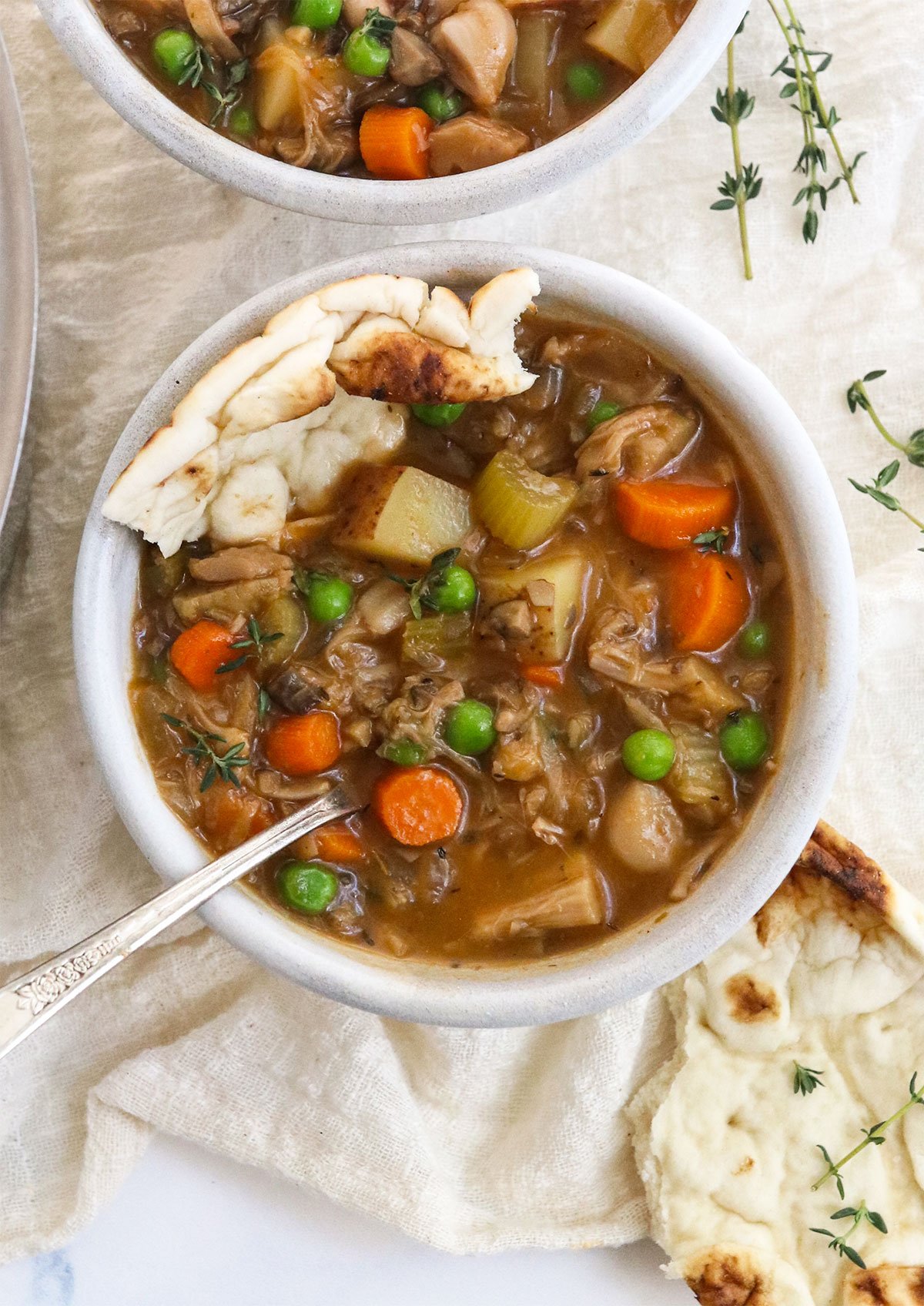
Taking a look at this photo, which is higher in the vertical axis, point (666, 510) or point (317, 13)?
point (317, 13)

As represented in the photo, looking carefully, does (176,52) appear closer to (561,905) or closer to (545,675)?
(545,675)

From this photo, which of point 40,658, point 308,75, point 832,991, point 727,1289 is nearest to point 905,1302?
point 727,1289

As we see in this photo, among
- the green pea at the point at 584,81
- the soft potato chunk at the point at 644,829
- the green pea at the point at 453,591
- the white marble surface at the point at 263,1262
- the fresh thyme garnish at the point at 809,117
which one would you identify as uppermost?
the green pea at the point at 584,81

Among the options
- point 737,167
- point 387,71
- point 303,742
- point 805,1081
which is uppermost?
point 387,71

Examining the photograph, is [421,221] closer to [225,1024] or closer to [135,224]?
[135,224]

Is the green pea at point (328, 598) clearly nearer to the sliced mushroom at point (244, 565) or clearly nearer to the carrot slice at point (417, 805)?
the sliced mushroom at point (244, 565)

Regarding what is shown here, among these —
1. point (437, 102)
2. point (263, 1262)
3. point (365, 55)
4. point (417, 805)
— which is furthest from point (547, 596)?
point (263, 1262)

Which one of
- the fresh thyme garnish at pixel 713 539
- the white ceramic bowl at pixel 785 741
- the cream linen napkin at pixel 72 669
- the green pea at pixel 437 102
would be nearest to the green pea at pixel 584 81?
the green pea at pixel 437 102
